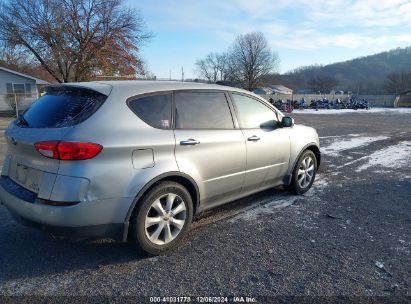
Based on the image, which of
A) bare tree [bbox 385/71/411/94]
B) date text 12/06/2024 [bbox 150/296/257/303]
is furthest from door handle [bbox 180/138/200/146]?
bare tree [bbox 385/71/411/94]

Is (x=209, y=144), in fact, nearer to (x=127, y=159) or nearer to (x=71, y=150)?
(x=127, y=159)

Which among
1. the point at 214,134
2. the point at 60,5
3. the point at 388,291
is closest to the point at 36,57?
the point at 60,5

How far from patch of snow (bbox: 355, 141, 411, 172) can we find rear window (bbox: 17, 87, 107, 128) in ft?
19.5

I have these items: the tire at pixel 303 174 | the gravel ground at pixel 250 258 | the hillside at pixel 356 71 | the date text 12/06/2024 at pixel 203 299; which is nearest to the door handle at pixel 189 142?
the gravel ground at pixel 250 258

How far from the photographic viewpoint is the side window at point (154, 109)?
3223 mm

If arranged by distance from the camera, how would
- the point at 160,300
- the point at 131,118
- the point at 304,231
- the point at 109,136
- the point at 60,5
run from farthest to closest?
the point at 60,5, the point at 304,231, the point at 131,118, the point at 109,136, the point at 160,300

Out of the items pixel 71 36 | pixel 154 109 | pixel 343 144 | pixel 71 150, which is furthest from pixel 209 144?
pixel 71 36

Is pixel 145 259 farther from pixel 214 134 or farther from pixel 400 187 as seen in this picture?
pixel 400 187

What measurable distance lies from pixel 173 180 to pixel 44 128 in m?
1.29

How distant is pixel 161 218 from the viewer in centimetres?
333

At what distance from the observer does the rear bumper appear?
2.82 m

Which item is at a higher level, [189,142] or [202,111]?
[202,111]

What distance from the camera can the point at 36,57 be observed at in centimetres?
2714

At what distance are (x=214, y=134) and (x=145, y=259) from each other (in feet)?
4.97
